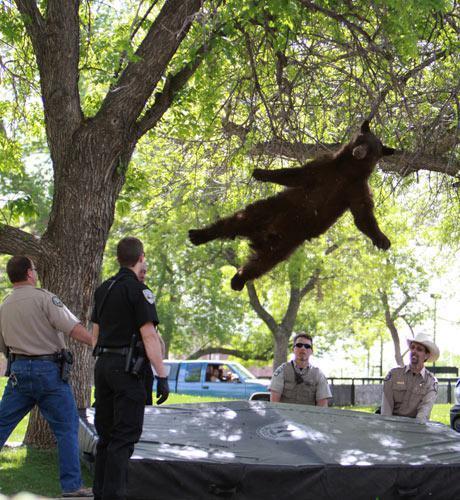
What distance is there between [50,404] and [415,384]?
3.71 meters

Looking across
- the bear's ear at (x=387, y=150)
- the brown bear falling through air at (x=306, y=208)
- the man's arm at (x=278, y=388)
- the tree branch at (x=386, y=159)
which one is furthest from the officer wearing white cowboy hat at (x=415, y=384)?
the bear's ear at (x=387, y=150)

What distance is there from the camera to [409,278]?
34.3 m

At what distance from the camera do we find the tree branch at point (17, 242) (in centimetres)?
755

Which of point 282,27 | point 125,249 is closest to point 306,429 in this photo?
point 125,249

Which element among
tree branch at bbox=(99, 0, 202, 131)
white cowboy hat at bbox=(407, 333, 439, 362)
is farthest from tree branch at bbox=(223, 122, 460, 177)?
white cowboy hat at bbox=(407, 333, 439, 362)

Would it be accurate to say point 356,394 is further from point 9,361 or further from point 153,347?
point 153,347

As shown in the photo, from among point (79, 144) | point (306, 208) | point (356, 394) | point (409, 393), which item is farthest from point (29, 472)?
point (356, 394)

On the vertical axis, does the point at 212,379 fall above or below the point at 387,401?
above

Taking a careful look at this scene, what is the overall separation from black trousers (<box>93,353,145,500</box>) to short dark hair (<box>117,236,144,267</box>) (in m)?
0.59

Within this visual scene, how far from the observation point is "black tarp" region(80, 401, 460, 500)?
5.46 m

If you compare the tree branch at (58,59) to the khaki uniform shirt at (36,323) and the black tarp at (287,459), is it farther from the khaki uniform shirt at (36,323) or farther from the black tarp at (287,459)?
the black tarp at (287,459)

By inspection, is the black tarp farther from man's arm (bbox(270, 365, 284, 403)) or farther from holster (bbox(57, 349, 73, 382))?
man's arm (bbox(270, 365, 284, 403))

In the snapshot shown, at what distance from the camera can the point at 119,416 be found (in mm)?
4629

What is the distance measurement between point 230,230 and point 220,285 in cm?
2344
